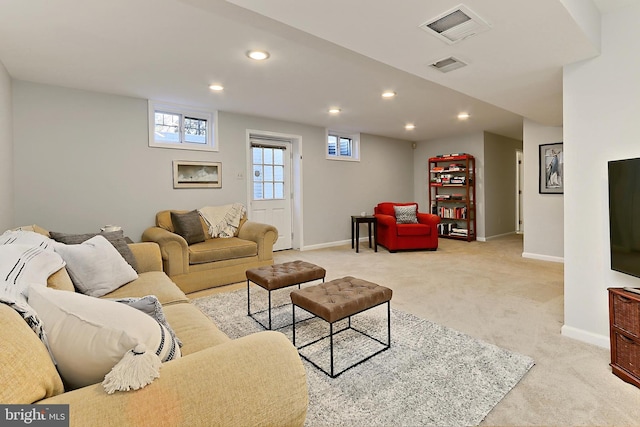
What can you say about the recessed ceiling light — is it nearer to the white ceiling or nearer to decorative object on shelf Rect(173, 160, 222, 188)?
the white ceiling

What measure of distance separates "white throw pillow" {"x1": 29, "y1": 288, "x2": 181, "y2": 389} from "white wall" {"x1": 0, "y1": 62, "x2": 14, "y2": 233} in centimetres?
273

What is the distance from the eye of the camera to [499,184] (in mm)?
6902

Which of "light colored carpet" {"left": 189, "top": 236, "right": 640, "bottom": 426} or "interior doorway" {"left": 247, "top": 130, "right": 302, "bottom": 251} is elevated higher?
"interior doorway" {"left": 247, "top": 130, "right": 302, "bottom": 251}

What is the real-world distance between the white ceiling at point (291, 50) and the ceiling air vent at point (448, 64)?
6cm

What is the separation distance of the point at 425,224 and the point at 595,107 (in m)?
3.68

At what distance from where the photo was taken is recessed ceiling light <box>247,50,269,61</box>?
8.68ft

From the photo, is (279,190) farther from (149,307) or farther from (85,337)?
(85,337)

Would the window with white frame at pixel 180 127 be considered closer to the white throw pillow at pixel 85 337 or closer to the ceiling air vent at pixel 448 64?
the ceiling air vent at pixel 448 64

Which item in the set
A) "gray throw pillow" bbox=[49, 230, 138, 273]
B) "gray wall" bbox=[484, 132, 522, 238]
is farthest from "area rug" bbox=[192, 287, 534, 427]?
"gray wall" bbox=[484, 132, 522, 238]

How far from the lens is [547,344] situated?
7.07 ft

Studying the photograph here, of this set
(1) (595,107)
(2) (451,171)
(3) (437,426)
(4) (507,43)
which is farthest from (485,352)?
(2) (451,171)

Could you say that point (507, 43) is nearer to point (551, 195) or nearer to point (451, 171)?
point (551, 195)

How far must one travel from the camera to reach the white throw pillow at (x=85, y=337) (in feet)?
2.71

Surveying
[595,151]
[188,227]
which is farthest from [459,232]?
[188,227]
